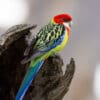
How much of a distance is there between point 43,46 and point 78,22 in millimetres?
735

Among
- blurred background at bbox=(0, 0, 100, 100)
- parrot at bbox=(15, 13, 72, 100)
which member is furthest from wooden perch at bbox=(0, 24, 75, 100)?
blurred background at bbox=(0, 0, 100, 100)

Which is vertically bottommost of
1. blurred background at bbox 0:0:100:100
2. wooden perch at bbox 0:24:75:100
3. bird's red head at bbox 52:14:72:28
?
blurred background at bbox 0:0:100:100

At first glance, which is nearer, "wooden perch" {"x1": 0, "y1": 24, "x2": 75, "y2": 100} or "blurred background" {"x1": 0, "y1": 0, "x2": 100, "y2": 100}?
"wooden perch" {"x1": 0, "y1": 24, "x2": 75, "y2": 100}

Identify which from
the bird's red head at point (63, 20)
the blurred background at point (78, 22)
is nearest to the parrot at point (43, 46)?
the bird's red head at point (63, 20)

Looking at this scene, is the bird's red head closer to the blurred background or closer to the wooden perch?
the wooden perch

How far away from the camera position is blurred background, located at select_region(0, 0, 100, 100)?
156 cm

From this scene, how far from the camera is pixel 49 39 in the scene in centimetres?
91

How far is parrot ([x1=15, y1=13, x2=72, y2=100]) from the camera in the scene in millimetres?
850

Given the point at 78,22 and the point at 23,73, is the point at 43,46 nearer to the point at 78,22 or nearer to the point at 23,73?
the point at 23,73

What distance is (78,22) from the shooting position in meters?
1.60

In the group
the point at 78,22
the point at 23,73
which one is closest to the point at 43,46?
the point at 23,73

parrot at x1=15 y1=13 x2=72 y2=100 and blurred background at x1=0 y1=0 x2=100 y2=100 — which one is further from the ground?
parrot at x1=15 y1=13 x2=72 y2=100

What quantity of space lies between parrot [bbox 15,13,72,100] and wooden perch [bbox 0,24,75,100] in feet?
0.07

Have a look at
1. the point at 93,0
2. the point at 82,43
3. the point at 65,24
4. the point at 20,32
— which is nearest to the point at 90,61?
the point at 82,43
